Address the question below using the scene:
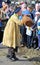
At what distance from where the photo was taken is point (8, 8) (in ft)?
47.2

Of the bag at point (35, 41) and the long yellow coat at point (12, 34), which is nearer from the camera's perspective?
A: the long yellow coat at point (12, 34)

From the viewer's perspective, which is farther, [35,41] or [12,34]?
[35,41]

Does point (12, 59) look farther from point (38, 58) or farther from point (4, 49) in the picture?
point (4, 49)

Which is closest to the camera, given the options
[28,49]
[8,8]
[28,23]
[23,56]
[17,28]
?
[28,23]

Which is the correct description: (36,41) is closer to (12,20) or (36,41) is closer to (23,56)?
(23,56)

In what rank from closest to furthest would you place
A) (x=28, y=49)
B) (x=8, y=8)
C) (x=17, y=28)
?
(x=17, y=28) → (x=28, y=49) → (x=8, y=8)

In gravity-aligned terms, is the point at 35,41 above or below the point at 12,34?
below

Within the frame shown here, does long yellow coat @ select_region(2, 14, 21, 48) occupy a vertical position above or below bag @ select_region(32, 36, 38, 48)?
above

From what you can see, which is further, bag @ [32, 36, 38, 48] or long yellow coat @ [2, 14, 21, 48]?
bag @ [32, 36, 38, 48]

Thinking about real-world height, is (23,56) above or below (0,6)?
below

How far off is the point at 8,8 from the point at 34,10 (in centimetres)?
213

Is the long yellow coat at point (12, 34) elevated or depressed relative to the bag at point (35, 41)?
elevated

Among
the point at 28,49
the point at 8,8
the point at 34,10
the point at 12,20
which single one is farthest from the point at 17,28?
the point at 8,8

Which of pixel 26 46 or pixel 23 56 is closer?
pixel 23 56
